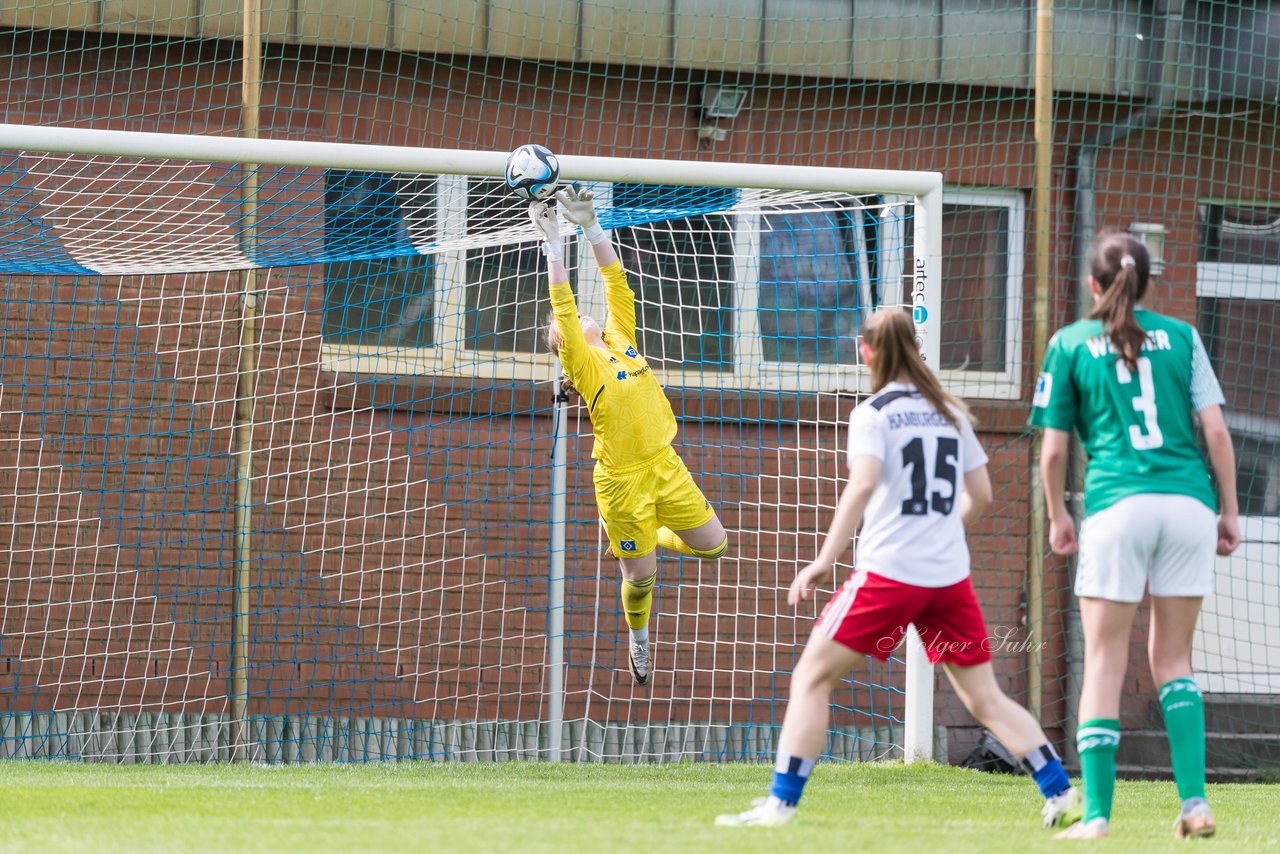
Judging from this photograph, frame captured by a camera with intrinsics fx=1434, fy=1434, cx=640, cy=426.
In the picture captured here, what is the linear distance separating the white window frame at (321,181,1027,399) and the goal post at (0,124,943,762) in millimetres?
25

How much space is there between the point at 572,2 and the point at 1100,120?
3.35m

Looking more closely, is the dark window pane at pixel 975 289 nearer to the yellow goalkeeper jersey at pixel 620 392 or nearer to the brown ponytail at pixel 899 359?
the yellow goalkeeper jersey at pixel 620 392

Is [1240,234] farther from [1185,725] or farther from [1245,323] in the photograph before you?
[1185,725]

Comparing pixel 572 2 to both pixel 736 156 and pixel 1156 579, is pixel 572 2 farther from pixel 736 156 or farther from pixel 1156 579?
pixel 1156 579

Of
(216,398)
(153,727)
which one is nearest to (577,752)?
(153,727)

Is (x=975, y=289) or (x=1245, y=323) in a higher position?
(x=975, y=289)

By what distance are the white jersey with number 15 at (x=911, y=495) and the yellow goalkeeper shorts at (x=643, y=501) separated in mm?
2756

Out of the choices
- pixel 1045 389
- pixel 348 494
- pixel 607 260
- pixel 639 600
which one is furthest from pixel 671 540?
pixel 1045 389

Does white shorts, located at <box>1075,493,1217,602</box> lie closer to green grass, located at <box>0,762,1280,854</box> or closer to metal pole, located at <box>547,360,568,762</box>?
green grass, located at <box>0,762,1280,854</box>

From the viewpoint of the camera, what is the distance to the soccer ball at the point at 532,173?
5.91 metres

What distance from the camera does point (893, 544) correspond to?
13.3 ft

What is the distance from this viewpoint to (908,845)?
401cm

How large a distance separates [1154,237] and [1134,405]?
17.0 feet

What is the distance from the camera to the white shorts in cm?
403
